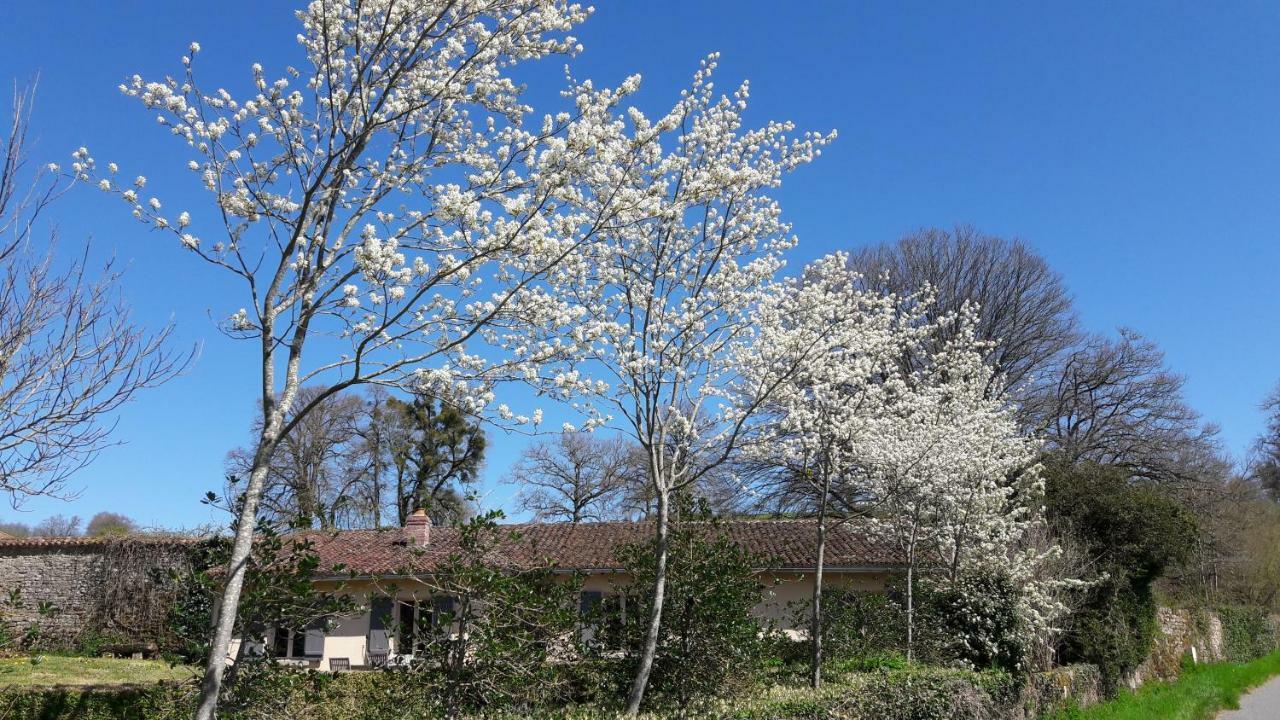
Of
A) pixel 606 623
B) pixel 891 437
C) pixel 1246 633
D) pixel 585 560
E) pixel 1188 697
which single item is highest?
pixel 891 437

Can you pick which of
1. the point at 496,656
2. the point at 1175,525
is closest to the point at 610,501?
the point at 1175,525

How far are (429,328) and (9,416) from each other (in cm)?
302

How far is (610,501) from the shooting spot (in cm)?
3709

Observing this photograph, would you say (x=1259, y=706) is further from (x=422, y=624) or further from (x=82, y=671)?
(x=82, y=671)

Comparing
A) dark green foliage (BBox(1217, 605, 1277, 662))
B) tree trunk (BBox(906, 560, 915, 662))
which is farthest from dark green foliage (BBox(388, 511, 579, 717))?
dark green foliage (BBox(1217, 605, 1277, 662))

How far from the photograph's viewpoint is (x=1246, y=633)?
24.7 metres

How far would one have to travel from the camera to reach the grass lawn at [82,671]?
1341cm

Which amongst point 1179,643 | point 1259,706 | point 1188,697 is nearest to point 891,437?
point 1188,697

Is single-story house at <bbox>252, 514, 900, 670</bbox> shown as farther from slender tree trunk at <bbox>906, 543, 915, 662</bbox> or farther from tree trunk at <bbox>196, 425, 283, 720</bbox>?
tree trunk at <bbox>196, 425, 283, 720</bbox>

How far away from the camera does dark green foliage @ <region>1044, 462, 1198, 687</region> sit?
568 inches

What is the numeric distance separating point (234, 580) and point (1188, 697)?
15.6 m

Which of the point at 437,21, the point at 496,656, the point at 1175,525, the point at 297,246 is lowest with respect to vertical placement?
the point at 496,656

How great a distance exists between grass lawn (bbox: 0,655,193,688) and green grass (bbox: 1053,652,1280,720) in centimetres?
1366

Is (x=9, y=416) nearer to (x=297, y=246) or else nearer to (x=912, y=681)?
(x=297, y=246)
